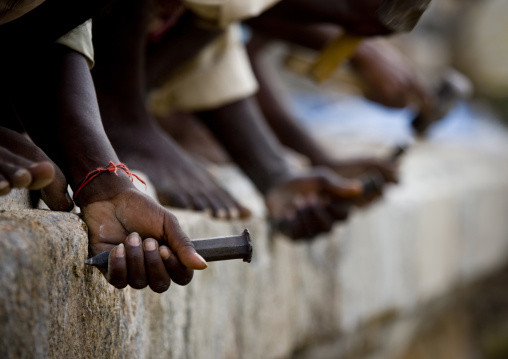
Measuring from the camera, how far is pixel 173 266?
0.74 metres

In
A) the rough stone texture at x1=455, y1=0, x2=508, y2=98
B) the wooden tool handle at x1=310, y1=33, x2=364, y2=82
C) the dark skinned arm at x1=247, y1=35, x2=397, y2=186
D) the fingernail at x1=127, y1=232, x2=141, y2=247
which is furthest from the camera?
the rough stone texture at x1=455, y1=0, x2=508, y2=98

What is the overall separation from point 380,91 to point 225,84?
761 mm

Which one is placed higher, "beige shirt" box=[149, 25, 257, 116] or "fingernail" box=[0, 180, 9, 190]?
"fingernail" box=[0, 180, 9, 190]

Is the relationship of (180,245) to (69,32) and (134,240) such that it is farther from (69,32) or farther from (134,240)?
(69,32)

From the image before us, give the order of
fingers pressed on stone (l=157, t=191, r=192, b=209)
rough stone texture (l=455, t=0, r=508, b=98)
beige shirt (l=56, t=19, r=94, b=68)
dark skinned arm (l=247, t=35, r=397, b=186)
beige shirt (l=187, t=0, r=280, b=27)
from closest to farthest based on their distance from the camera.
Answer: beige shirt (l=56, t=19, r=94, b=68)
beige shirt (l=187, t=0, r=280, b=27)
fingers pressed on stone (l=157, t=191, r=192, b=209)
dark skinned arm (l=247, t=35, r=397, b=186)
rough stone texture (l=455, t=0, r=508, b=98)

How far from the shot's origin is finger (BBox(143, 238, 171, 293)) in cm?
72

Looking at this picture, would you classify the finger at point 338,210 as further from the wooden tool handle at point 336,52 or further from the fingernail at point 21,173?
the fingernail at point 21,173

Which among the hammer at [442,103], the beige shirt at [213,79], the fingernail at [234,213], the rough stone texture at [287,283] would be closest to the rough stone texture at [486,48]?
the rough stone texture at [287,283]

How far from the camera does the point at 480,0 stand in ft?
19.7

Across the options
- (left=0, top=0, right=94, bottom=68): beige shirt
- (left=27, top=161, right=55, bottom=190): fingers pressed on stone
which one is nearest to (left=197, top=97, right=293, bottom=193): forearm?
(left=0, top=0, right=94, bottom=68): beige shirt

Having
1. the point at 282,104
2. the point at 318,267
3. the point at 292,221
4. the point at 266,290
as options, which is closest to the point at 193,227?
the point at 292,221

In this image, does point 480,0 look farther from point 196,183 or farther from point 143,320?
point 143,320

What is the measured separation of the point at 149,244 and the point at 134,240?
0.05 ft

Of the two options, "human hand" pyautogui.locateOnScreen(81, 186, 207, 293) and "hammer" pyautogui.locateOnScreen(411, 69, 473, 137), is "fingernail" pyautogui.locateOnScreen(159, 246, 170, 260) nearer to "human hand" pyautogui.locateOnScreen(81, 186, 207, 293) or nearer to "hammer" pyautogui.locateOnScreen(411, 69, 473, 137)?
"human hand" pyautogui.locateOnScreen(81, 186, 207, 293)
